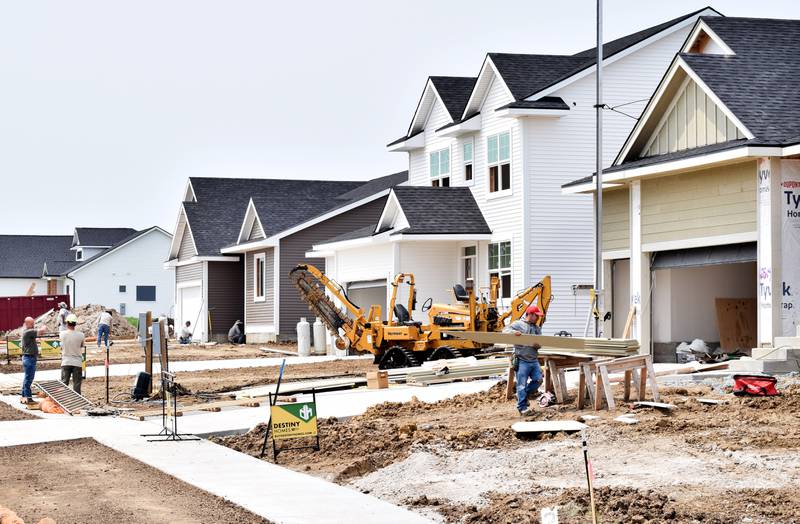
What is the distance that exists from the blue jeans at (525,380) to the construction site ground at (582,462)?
286 mm

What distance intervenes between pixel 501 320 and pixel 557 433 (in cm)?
1581

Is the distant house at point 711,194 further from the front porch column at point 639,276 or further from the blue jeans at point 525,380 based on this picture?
the blue jeans at point 525,380

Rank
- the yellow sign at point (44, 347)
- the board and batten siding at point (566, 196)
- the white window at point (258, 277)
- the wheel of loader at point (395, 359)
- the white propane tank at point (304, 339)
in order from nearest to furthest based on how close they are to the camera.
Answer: the wheel of loader at point (395, 359) → the board and batten siding at point (566, 196) → the yellow sign at point (44, 347) → the white propane tank at point (304, 339) → the white window at point (258, 277)

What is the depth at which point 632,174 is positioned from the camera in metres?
27.4

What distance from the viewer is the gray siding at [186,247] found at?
6031cm

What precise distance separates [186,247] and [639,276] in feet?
122

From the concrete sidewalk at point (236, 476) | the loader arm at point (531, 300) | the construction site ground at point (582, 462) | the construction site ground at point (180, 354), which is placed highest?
the loader arm at point (531, 300)

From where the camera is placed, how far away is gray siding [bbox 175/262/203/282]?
59750 mm

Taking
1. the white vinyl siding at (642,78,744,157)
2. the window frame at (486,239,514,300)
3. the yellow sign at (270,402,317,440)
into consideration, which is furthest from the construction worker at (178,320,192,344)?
the yellow sign at (270,402,317,440)

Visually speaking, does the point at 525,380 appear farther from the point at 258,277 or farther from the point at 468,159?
the point at 258,277

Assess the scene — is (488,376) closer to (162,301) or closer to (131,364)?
(131,364)

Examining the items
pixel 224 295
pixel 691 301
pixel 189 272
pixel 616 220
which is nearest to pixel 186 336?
pixel 224 295

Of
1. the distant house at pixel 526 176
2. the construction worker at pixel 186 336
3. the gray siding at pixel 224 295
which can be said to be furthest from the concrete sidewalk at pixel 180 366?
the gray siding at pixel 224 295

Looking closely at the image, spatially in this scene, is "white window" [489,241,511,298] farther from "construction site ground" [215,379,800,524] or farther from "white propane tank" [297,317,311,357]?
"construction site ground" [215,379,800,524]
